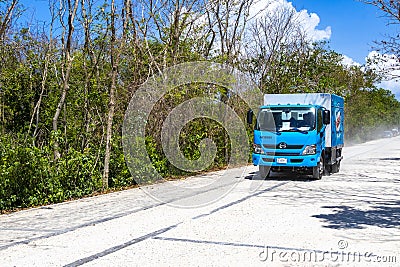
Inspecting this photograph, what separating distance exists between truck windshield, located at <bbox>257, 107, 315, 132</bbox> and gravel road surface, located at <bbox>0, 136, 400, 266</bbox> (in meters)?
2.84

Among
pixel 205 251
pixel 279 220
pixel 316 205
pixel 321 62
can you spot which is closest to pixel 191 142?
pixel 316 205

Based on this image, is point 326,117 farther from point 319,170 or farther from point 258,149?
point 258,149

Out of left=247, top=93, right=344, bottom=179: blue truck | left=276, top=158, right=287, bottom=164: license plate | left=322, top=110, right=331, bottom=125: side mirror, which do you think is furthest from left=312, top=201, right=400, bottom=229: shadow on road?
left=322, top=110, right=331, bottom=125: side mirror

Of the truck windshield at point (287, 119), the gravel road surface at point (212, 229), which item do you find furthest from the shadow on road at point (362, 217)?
the truck windshield at point (287, 119)

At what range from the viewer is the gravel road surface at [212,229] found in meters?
6.49

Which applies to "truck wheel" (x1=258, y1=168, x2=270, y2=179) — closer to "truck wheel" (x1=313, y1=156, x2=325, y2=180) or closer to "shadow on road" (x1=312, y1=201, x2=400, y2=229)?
"truck wheel" (x1=313, y1=156, x2=325, y2=180)

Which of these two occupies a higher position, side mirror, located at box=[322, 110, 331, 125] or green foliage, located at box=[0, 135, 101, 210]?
side mirror, located at box=[322, 110, 331, 125]

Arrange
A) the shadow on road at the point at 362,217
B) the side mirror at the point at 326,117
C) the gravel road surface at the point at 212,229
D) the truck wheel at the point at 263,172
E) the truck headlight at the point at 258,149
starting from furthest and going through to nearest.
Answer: the truck wheel at the point at 263,172 < the side mirror at the point at 326,117 < the truck headlight at the point at 258,149 < the shadow on road at the point at 362,217 < the gravel road surface at the point at 212,229

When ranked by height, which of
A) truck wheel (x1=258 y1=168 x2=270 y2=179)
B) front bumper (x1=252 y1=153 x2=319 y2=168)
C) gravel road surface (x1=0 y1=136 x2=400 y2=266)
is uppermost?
front bumper (x1=252 y1=153 x2=319 y2=168)

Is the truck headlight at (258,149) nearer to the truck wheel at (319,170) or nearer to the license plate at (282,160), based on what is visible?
the license plate at (282,160)

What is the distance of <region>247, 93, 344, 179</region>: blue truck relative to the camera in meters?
16.1

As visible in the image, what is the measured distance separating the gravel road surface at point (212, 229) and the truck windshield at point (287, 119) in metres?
2.84

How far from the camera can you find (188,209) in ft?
34.4

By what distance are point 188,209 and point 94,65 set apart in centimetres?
612
